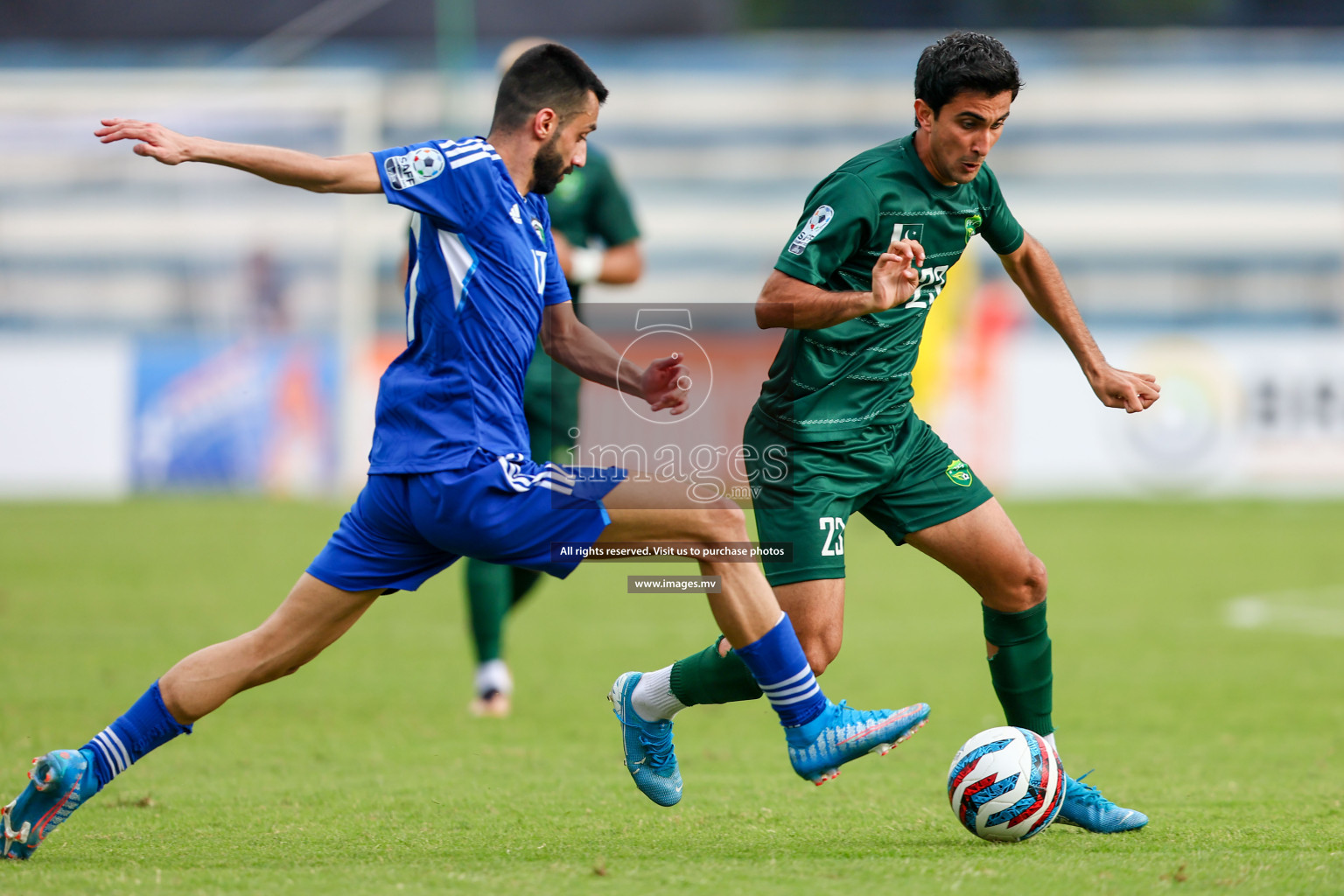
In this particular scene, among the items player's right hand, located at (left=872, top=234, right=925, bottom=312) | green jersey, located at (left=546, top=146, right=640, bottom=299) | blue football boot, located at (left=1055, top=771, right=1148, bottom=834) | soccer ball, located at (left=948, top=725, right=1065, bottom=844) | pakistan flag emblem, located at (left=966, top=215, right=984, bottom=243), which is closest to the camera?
player's right hand, located at (left=872, top=234, right=925, bottom=312)

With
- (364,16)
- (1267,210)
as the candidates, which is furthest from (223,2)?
(1267,210)

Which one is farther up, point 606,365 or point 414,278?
point 414,278

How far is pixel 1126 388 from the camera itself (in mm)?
4770

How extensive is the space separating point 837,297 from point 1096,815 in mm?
1732

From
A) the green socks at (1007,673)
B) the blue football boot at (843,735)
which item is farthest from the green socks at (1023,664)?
the blue football boot at (843,735)

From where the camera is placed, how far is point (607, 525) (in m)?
4.01

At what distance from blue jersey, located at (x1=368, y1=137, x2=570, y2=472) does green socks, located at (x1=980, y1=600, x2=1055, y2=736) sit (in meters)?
1.71

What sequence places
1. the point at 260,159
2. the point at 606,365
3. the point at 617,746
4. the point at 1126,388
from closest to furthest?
the point at 260,159, the point at 606,365, the point at 1126,388, the point at 617,746

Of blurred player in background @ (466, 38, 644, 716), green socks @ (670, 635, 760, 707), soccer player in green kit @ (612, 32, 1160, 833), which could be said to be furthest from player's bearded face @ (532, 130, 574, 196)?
blurred player in background @ (466, 38, 644, 716)

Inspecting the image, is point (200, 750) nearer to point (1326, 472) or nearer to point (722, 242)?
point (1326, 472)

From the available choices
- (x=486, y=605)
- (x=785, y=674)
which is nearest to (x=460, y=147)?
(x=785, y=674)

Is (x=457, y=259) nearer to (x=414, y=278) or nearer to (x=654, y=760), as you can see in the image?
(x=414, y=278)

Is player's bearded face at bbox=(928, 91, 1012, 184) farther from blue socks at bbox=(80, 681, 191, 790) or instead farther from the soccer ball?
blue socks at bbox=(80, 681, 191, 790)

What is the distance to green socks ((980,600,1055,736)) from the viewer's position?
483cm
